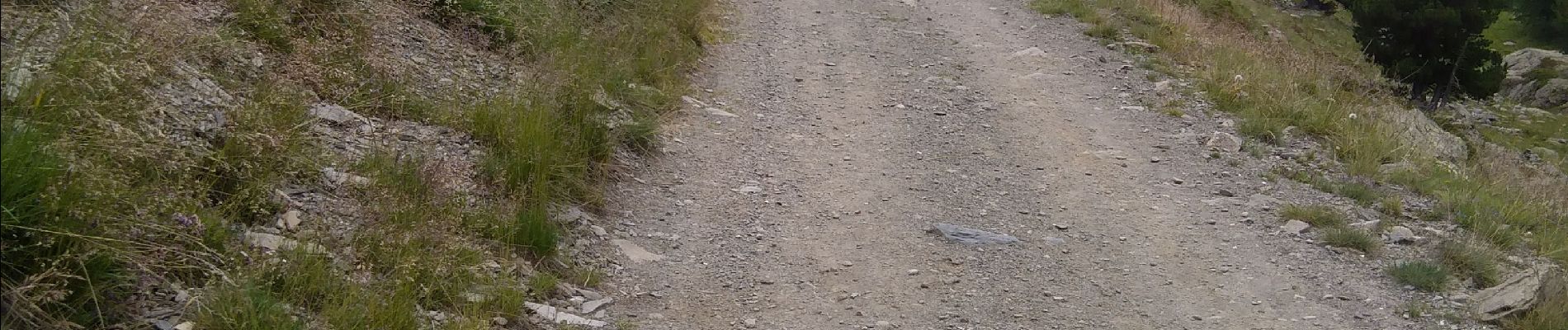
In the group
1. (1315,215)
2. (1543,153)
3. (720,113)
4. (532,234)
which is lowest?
(1543,153)

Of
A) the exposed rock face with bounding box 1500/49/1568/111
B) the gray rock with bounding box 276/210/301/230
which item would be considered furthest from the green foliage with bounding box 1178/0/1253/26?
the exposed rock face with bounding box 1500/49/1568/111

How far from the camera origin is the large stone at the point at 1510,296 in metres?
5.80

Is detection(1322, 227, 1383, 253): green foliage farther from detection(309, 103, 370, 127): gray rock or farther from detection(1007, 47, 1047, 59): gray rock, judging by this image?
detection(309, 103, 370, 127): gray rock

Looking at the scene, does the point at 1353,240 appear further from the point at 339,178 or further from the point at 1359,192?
the point at 339,178

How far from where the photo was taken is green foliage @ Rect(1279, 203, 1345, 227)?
7121 mm

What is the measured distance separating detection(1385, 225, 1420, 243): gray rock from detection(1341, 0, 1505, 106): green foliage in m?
25.9

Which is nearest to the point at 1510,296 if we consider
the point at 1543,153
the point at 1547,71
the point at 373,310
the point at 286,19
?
the point at 373,310

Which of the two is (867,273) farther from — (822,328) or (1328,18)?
(1328,18)

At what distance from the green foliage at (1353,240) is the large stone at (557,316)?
182 inches

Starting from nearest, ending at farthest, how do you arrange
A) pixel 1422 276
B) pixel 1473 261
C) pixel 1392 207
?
pixel 1422 276
pixel 1473 261
pixel 1392 207

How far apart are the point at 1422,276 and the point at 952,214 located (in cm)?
272

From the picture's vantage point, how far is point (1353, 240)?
6.76 m

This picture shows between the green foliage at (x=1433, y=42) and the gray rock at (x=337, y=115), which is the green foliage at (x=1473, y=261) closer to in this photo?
the gray rock at (x=337, y=115)

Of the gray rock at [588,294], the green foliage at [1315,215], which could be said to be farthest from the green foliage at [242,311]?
the green foliage at [1315,215]
